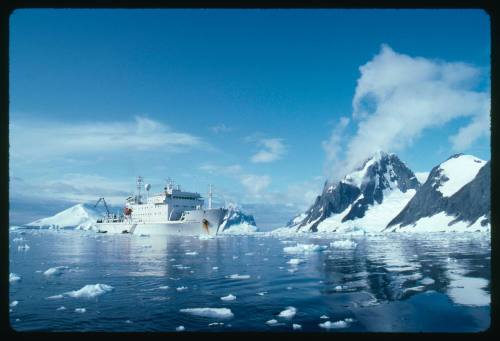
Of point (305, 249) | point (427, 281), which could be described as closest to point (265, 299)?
point (427, 281)

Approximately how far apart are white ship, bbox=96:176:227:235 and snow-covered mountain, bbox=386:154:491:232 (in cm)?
6566

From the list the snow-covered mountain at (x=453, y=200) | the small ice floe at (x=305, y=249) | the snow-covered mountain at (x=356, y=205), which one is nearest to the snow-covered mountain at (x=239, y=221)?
the snow-covered mountain at (x=356, y=205)

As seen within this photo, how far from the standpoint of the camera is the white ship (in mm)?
50906

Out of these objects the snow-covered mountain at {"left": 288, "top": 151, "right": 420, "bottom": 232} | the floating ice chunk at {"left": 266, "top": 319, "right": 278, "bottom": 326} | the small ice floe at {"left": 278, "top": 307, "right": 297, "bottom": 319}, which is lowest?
the floating ice chunk at {"left": 266, "top": 319, "right": 278, "bottom": 326}

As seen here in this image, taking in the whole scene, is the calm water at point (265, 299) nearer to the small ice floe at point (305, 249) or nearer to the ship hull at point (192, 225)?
the small ice floe at point (305, 249)

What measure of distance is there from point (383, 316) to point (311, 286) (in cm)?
387

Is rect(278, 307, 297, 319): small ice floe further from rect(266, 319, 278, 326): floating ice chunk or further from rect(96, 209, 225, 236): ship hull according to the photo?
rect(96, 209, 225, 236): ship hull

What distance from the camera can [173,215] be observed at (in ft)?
174

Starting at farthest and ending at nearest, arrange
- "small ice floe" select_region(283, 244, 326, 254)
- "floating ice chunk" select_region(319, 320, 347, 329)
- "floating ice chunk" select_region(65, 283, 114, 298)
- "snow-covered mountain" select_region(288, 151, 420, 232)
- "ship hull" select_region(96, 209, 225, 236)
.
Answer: "snow-covered mountain" select_region(288, 151, 420, 232) → "ship hull" select_region(96, 209, 225, 236) → "small ice floe" select_region(283, 244, 326, 254) → "floating ice chunk" select_region(65, 283, 114, 298) → "floating ice chunk" select_region(319, 320, 347, 329)

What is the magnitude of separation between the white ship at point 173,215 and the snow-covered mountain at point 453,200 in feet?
215

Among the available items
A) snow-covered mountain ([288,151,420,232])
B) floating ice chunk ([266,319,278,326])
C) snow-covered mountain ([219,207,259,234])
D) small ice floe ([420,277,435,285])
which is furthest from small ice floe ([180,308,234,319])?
snow-covered mountain ([288,151,420,232])

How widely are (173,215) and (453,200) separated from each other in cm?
9465

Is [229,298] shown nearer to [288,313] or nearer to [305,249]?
[288,313]
